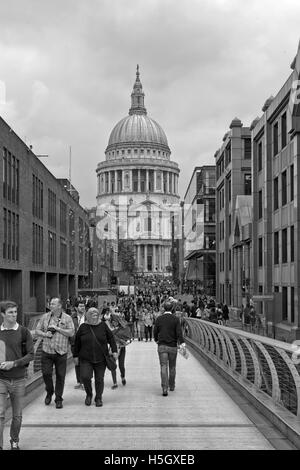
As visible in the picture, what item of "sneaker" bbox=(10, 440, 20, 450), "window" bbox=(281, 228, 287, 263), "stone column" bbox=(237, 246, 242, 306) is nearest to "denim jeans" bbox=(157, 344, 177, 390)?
"sneaker" bbox=(10, 440, 20, 450)

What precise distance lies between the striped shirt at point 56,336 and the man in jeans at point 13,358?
3.03 metres

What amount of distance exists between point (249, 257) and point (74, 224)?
30319 millimetres

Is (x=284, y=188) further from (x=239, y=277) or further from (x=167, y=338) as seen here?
(x=167, y=338)

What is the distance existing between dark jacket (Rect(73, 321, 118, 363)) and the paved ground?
0.80m

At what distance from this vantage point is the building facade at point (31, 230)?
119ft

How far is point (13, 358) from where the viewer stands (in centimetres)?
783

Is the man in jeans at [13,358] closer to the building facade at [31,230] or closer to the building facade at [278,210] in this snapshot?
the building facade at [278,210]

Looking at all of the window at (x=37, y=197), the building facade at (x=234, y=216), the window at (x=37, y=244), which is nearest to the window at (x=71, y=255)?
the building facade at (x=234, y=216)

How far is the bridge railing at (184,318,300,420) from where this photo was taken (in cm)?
941

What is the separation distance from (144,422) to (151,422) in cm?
10

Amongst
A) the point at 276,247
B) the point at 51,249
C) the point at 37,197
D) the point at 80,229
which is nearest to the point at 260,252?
the point at 276,247

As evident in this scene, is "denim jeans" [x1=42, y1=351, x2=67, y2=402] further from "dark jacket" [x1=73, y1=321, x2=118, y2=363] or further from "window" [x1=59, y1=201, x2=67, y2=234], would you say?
"window" [x1=59, y1=201, x2=67, y2=234]

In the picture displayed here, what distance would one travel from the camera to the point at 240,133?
52.5 meters

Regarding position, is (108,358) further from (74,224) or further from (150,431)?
(74,224)
